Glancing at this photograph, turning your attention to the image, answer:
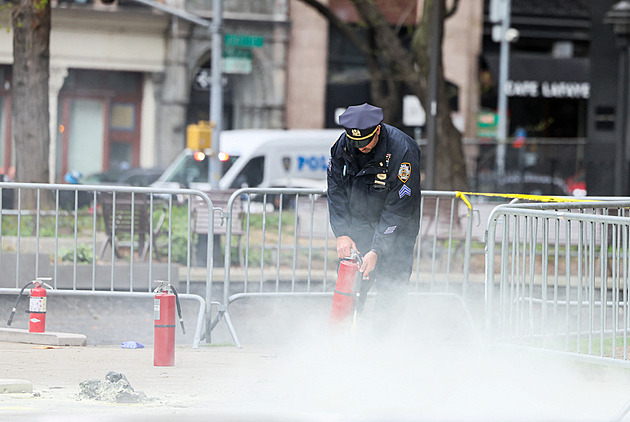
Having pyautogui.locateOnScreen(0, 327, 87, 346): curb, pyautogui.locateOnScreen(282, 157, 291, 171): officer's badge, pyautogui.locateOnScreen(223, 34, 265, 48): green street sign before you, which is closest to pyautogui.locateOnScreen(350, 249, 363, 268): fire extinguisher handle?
pyautogui.locateOnScreen(0, 327, 87, 346): curb

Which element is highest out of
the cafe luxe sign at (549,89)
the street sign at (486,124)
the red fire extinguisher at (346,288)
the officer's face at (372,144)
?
the cafe luxe sign at (549,89)

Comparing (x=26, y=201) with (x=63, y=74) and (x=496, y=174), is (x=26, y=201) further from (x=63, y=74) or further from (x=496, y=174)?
(x=63, y=74)

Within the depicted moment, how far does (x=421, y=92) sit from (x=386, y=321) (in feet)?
39.2

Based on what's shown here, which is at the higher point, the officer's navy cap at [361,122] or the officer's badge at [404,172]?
the officer's navy cap at [361,122]

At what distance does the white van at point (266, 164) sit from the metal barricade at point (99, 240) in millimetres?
11109

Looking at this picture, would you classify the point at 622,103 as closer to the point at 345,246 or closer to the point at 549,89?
the point at 345,246

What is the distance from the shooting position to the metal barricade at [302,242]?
9.41m

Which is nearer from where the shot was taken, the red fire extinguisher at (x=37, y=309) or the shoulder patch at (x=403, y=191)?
the shoulder patch at (x=403, y=191)

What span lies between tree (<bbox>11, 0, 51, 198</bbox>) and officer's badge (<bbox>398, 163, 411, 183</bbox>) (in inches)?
372

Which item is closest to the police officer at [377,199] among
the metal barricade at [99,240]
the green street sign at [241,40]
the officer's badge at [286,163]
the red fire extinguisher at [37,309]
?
the metal barricade at [99,240]

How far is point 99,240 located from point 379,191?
3687 mm

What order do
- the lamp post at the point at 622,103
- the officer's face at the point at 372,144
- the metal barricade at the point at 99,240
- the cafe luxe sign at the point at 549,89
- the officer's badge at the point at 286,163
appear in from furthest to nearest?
the cafe luxe sign at the point at 549,89, the officer's badge at the point at 286,163, the lamp post at the point at 622,103, the metal barricade at the point at 99,240, the officer's face at the point at 372,144

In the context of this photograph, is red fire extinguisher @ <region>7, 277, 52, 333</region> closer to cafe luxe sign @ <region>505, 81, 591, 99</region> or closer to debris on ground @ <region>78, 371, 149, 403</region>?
debris on ground @ <region>78, 371, 149, 403</region>

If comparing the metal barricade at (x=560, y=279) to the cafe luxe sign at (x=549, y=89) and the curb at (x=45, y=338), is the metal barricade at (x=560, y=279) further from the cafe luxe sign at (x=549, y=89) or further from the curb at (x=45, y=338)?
the cafe luxe sign at (x=549, y=89)
